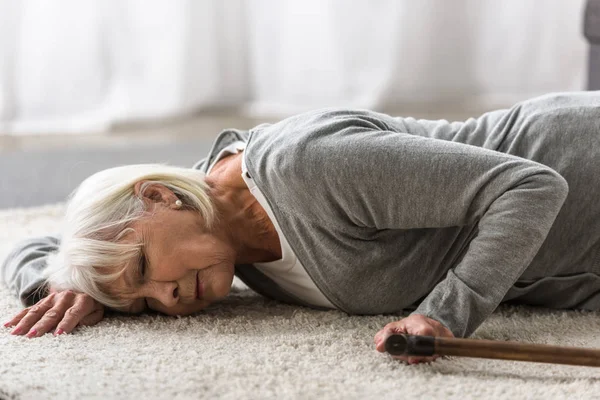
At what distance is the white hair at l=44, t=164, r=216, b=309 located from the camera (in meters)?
1.21

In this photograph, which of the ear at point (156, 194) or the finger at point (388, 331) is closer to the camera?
the finger at point (388, 331)

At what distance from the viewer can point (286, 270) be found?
1334 mm

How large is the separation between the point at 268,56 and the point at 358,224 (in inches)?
95.8

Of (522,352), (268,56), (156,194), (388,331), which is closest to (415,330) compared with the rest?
(388,331)

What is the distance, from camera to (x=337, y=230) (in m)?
1.25

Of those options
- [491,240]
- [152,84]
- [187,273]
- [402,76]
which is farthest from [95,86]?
[491,240]

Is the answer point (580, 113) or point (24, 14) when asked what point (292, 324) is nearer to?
point (580, 113)

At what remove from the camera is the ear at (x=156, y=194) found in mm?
1263

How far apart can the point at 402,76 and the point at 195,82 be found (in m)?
0.86

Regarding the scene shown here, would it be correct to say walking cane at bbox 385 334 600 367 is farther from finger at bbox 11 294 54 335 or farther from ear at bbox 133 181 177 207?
finger at bbox 11 294 54 335

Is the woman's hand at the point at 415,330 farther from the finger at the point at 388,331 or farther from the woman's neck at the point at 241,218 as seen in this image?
Result: the woman's neck at the point at 241,218

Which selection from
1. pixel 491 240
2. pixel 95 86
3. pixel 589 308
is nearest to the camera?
pixel 491 240

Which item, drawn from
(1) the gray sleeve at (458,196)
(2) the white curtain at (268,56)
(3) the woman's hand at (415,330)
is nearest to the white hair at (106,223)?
(1) the gray sleeve at (458,196)

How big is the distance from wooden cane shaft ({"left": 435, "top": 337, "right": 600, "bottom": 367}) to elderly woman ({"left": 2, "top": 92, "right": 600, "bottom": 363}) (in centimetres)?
8
